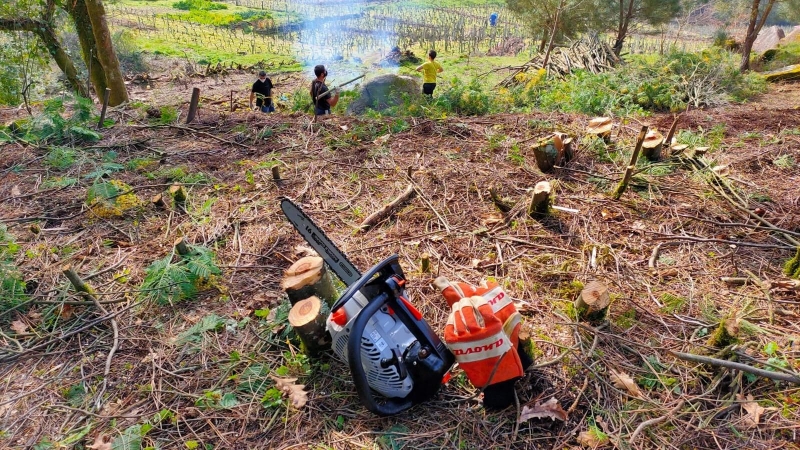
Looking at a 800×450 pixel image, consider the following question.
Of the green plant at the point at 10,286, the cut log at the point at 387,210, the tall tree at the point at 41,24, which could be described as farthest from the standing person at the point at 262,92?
the green plant at the point at 10,286

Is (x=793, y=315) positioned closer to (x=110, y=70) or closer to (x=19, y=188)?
(x=19, y=188)

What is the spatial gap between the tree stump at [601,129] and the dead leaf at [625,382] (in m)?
3.45

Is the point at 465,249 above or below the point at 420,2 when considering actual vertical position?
below

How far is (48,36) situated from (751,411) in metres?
13.1

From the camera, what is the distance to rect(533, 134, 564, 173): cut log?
4.47 m

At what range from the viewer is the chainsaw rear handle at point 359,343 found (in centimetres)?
181

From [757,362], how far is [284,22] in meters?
26.0

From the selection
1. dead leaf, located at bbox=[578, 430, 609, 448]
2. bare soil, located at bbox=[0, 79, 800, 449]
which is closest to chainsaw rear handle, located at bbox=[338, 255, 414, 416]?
bare soil, located at bbox=[0, 79, 800, 449]

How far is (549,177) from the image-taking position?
4.49 m

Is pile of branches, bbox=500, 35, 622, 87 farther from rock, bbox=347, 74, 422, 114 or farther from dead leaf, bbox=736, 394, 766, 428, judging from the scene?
dead leaf, bbox=736, 394, 766, 428

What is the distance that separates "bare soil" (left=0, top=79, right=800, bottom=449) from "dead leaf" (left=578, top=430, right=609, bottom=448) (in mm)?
53

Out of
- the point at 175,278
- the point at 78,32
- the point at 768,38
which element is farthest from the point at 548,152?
the point at 768,38

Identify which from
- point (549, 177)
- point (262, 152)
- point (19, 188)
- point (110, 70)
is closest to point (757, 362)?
point (549, 177)

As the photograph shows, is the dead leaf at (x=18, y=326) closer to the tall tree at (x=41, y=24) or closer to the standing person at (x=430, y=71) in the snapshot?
the standing person at (x=430, y=71)
